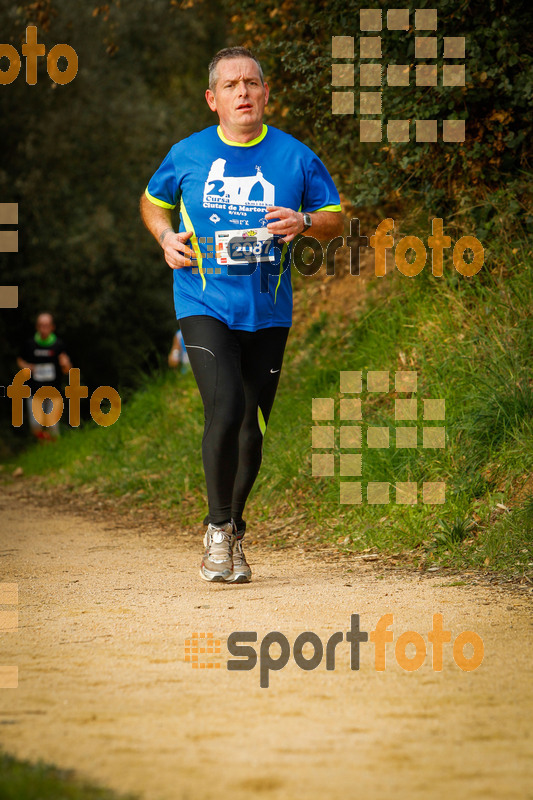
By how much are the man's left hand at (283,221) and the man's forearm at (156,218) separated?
0.54 metres

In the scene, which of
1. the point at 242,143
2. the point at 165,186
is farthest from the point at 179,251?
the point at 242,143

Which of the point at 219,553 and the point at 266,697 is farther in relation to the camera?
the point at 219,553

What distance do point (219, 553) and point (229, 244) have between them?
147 cm

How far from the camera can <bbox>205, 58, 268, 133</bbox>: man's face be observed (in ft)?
15.4

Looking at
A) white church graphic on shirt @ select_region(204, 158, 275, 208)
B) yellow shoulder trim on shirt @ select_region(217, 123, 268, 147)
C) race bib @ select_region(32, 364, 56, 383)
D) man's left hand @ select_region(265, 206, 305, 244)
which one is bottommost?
race bib @ select_region(32, 364, 56, 383)

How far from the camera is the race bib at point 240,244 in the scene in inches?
182

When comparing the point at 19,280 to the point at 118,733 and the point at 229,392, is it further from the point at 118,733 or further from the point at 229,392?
the point at 118,733

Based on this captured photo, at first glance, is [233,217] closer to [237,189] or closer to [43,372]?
[237,189]

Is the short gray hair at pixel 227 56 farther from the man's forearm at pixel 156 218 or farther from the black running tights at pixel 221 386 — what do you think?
the black running tights at pixel 221 386

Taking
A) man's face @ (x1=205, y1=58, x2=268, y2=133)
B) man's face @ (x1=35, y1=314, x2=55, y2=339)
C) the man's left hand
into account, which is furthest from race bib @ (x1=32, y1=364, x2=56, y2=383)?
the man's left hand

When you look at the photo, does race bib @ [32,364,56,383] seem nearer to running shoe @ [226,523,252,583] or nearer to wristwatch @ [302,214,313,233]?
running shoe @ [226,523,252,583]

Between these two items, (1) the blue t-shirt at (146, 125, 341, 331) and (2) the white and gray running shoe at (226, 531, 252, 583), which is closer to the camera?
(1) the blue t-shirt at (146, 125, 341, 331)

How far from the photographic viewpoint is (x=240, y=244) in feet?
15.2

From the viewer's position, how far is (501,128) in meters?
6.68
